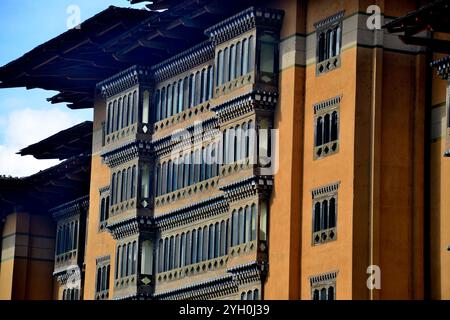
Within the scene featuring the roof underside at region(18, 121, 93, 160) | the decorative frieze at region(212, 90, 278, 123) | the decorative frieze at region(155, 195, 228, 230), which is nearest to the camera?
the decorative frieze at region(212, 90, 278, 123)

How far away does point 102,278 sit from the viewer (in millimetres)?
77812

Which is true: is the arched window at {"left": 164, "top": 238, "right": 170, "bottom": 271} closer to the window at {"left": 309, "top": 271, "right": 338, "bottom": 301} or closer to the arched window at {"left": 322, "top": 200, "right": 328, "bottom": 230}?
the window at {"left": 309, "top": 271, "right": 338, "bottom": 301}

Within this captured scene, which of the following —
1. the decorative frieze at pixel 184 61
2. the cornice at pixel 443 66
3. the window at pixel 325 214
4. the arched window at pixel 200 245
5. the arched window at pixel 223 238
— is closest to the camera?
the cornice at pixel 443 66

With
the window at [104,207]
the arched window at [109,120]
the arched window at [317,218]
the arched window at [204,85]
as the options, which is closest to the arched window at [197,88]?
the arched window at [204,85]

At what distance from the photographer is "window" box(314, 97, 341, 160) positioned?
6044cm

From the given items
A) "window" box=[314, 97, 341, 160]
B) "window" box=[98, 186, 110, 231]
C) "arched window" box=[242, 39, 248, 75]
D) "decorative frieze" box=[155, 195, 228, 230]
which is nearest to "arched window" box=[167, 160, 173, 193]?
"decorative frieze" box=[155, 195, 228, 230]

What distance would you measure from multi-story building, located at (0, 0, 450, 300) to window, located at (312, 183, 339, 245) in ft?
0.23

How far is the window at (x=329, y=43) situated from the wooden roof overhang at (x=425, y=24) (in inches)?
144

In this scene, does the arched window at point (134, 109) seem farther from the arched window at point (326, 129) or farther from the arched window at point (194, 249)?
the arched window at point (326, 129)

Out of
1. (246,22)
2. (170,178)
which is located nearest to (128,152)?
(170,178)

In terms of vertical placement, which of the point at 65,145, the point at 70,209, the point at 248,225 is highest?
the point at 65,145

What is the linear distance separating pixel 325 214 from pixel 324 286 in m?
2.57

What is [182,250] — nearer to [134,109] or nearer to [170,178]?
[170,178]

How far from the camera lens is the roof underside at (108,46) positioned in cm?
6806
